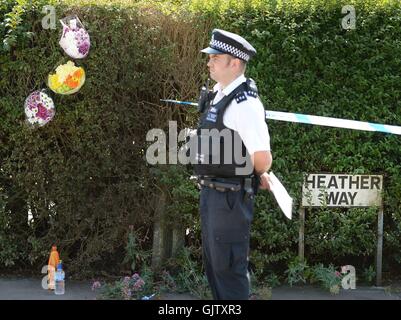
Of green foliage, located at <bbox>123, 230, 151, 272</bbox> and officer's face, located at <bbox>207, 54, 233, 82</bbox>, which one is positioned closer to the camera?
officer's face, located at <bbox>207, 54, 233, 82</bbox>

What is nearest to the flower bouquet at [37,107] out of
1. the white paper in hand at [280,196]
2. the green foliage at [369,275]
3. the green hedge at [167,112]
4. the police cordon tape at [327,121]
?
the green hedge at [167,112]

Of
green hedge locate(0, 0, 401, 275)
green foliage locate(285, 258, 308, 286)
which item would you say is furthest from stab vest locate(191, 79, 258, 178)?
green foliage locate(285, 258, 308, 286)

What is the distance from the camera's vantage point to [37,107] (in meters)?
5.93

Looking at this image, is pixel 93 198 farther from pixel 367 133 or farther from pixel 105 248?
pixel 367 133

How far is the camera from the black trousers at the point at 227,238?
441 cm

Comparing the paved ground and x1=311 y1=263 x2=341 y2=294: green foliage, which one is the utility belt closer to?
the paved ground

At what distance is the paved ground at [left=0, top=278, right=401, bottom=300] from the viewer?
5836 millimetres

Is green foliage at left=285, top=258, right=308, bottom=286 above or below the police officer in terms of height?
below

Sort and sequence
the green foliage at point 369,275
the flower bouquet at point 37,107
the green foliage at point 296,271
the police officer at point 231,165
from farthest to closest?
the green foliage at point 369,275 → the green foliage at point 296,271 → the flower bouquet at point 37,107 → the police officer at point 231,165

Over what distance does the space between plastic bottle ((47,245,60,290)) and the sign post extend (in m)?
2.14

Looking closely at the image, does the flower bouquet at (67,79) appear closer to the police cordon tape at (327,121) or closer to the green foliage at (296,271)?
the police cordon tape at (327,121)

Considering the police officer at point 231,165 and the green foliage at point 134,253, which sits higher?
the police officer at point 231,165

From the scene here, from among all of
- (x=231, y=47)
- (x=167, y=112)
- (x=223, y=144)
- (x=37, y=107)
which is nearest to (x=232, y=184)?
(x=223, y=144)

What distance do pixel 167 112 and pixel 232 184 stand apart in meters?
1.84
